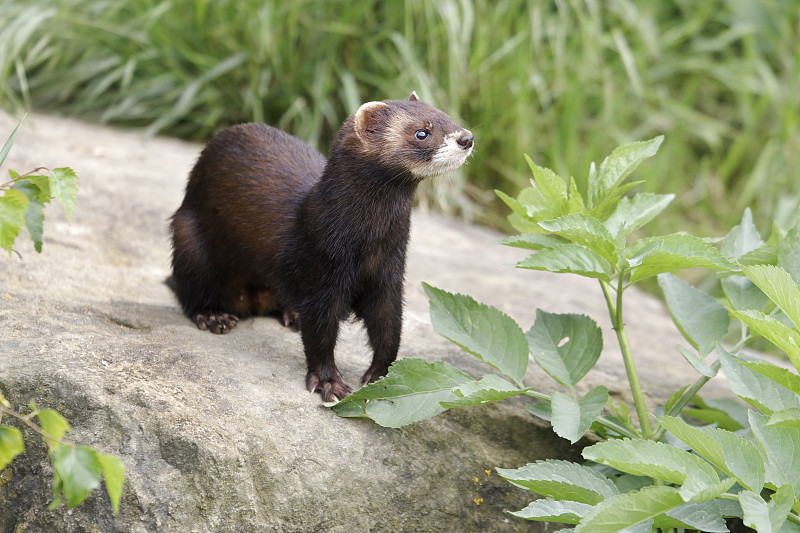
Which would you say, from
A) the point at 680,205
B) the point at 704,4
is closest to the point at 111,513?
the point at 680,205

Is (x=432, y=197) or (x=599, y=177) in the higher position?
(x=599, y=177)

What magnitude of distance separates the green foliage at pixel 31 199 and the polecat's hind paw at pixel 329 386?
865mm

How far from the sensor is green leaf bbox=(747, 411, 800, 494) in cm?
219

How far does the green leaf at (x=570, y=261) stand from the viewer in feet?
8.13

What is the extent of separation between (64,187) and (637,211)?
5.45 feet

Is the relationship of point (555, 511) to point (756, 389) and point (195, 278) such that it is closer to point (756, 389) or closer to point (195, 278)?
point (756, 389)

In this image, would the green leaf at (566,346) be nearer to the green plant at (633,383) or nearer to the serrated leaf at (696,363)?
the green plant at (633,383)

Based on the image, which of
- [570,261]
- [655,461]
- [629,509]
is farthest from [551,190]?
[629,509]

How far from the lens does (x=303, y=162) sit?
324cm

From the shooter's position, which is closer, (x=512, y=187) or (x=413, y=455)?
(x=413, y=455)

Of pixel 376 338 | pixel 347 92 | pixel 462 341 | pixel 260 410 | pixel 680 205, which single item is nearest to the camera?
pixel 260 410

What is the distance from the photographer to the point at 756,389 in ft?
8.04

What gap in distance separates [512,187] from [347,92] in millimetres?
1299

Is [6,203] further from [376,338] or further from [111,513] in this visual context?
[376,338]
